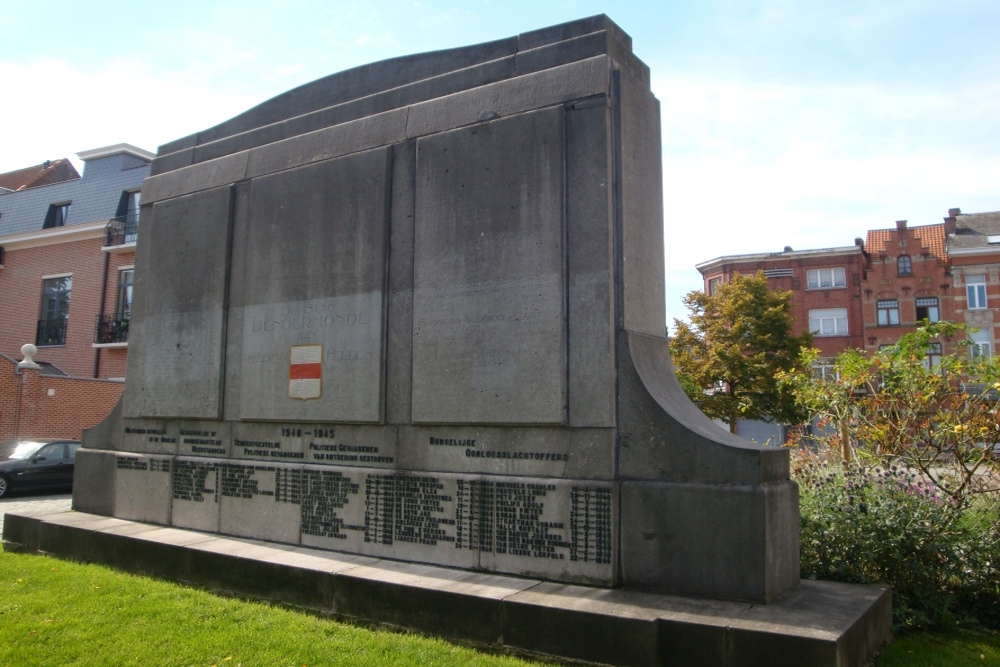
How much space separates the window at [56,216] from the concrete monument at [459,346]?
29.8 meters

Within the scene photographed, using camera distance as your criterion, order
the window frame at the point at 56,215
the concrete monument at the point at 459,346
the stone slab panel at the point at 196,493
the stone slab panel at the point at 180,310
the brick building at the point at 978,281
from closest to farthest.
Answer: the concrete monument at the point at 459,346, the stone slab panel at the point at 196,493, the stone slab panel at the point at 180,310, the window frame at the point at 56,215, the brick building at the point at 978,281

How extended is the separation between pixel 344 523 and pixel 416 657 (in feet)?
7.33

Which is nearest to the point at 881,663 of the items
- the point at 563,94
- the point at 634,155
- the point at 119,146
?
the point at 634,155

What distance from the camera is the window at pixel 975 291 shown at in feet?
130

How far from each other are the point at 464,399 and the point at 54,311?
3216cm

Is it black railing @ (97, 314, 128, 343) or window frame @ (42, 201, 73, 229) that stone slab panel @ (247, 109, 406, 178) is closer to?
black railing @ (97, 314, 128, 343)

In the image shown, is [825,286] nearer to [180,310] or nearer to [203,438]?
[180,310]

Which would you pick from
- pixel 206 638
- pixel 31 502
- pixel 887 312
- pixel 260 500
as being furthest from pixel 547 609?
pixel 887 312

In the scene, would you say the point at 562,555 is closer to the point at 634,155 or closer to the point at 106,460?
the point at 634,155

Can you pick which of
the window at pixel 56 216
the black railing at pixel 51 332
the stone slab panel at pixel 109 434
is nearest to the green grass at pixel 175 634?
the stone slab panel at pixel 109 434

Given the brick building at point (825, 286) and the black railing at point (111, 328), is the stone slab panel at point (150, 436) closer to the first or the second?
the black railing at point (111, 328)

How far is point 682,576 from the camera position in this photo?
538 cm

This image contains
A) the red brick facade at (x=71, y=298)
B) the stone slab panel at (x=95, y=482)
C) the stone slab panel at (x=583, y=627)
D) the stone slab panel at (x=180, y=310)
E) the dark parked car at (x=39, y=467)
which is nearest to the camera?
the stone slab panel at (x=583, y=627)

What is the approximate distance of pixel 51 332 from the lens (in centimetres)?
3256
